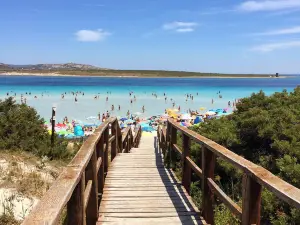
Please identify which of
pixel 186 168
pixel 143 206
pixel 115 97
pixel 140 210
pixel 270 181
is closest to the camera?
pixel 270 181

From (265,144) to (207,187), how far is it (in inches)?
157

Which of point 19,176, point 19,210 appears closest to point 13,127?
point 19,176

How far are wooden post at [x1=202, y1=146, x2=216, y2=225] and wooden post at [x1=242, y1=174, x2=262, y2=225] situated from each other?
1.16m

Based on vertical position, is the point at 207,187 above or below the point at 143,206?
above

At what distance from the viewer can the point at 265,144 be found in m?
7.49

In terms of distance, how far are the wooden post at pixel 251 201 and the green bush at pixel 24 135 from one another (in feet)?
22.8

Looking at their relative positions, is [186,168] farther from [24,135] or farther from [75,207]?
[24,135]

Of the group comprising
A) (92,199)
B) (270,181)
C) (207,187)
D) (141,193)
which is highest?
(270,181)

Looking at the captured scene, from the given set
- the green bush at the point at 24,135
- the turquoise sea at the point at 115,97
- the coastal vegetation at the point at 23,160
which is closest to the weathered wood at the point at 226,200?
the coastal vegetation at the point at 23,160

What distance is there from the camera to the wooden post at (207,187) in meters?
3.84

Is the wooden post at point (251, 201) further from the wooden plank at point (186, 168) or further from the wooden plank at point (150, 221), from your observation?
the wooden plank at point (186, 168)

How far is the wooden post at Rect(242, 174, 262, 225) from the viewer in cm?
259

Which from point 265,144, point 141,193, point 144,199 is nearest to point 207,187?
point 144,199

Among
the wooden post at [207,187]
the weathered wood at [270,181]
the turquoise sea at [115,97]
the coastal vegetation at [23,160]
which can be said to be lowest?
the turquoise sea at [115,97]
